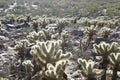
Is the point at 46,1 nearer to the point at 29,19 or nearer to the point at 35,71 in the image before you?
the point at 29,19

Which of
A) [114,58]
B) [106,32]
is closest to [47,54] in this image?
[114,58]

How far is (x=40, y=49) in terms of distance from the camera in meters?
17.3

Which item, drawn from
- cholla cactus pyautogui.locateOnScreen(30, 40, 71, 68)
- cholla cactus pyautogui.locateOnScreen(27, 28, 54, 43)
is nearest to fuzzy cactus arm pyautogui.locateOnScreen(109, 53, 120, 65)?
cholla cactus pyautogui.locateOnScreen(30, 40, 71, 68)

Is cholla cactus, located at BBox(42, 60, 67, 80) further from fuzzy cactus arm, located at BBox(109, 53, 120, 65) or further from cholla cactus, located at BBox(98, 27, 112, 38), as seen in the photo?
cholla cactus, located at BBox(98, 27, 112, 38)

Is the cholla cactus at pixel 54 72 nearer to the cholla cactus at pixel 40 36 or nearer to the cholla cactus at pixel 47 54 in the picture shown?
the cholla cactus at pixel 47 54

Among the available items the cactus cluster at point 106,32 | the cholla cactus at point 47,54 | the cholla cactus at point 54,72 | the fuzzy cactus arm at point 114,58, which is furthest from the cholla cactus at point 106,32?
the cholla cactus at point 54,72

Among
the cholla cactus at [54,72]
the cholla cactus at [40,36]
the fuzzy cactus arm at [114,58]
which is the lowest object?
the cholla cactus at [40,36]

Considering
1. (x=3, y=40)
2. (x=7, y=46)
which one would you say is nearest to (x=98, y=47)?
(x=7, y=46)

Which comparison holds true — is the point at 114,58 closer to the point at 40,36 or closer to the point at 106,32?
the point at 40,36

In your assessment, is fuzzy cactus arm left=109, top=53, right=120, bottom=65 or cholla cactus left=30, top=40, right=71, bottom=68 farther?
fuzzy cactus arm left=109, top=53, right=120, bottom=65

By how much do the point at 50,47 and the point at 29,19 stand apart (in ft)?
150

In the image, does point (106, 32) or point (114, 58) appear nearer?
point (114, 58)

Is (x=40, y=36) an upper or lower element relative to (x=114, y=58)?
lower

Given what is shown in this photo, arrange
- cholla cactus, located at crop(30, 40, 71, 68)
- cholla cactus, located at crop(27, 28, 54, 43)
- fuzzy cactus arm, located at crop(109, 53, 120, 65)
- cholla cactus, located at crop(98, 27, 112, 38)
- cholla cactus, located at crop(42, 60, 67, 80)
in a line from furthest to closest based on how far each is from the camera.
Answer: cholla cactus, located at crop(98, 27, 112, 38)
cholla cactus, located at crop(27, 28, 54, 43)
fuzzy cactus arm, located at crop(109, 53, 120, 65)
cholla cactus, located at crop(30, 40, 71, 68)
cholla cactus, located at crop(42, 60, 67, 80)
